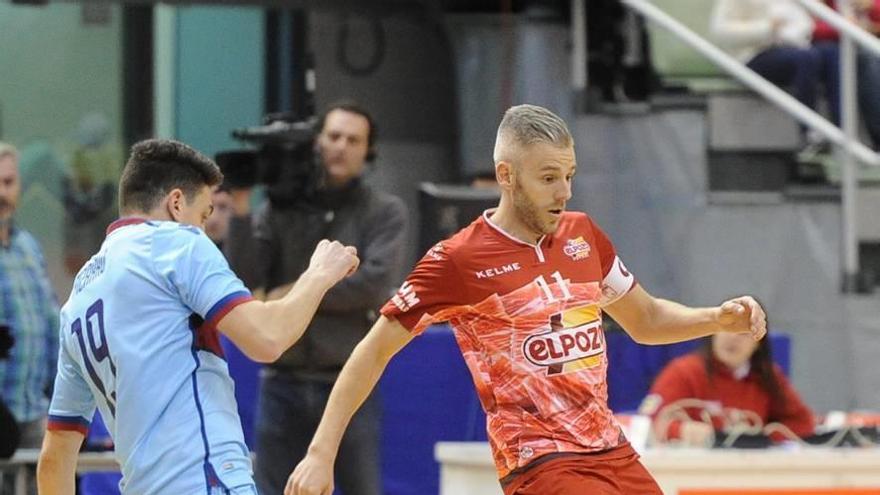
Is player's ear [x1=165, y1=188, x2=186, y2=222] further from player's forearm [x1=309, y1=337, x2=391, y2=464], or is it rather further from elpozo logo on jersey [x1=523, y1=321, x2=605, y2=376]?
elpozo logo on jersey [x1=523, y1=321, x2=605, y2=376]

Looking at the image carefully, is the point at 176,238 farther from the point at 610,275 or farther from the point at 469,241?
the point at 610,275

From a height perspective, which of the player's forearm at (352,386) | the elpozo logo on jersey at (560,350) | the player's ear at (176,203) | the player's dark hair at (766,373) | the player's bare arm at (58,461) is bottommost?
the player's dark hair at (766,373)

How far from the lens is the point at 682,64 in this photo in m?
11.7

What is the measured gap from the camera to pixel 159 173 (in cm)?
520

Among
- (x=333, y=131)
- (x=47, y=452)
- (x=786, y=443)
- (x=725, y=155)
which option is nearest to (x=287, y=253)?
(x=333, y=131)

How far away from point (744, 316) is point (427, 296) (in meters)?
1.00

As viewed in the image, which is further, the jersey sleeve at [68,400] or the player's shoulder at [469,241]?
the player's shoulder at [469,241]

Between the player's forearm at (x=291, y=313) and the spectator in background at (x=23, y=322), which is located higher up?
the player's forearm at (x=291, y=313)

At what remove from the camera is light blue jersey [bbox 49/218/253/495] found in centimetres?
499

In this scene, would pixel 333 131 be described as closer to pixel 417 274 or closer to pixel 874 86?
pixel 417 274

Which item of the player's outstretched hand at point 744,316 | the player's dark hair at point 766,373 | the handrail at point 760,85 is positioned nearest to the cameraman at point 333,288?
the player's dark hair at point 766,373

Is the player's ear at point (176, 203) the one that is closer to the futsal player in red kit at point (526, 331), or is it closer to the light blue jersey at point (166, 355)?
the light blue jersey at point (166, 355)

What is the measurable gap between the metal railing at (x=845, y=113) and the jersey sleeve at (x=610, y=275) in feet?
15.2

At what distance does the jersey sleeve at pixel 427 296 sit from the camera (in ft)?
18.6
